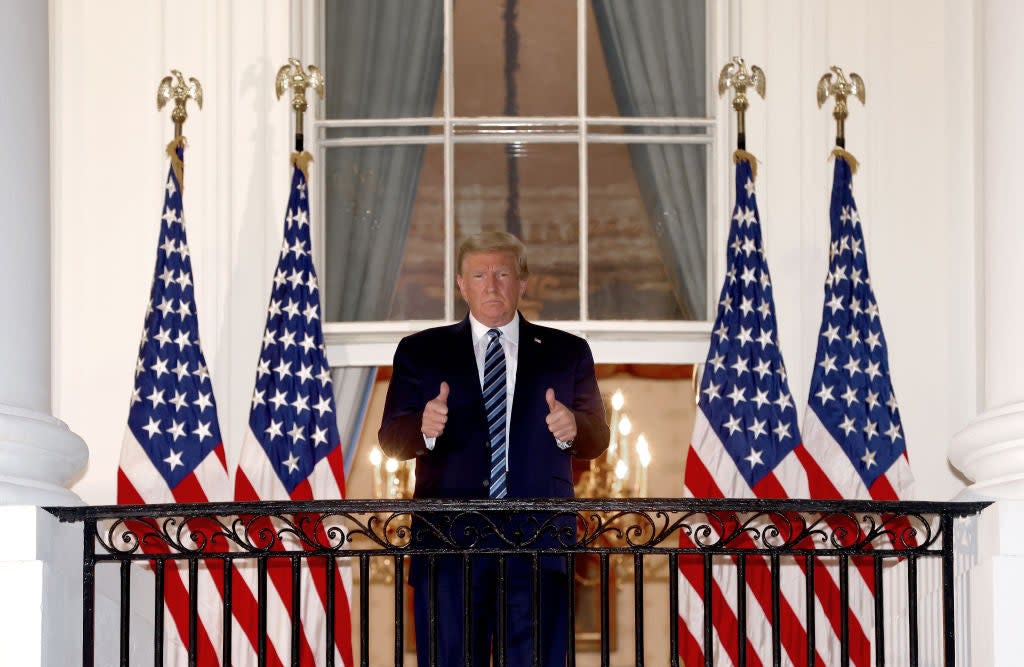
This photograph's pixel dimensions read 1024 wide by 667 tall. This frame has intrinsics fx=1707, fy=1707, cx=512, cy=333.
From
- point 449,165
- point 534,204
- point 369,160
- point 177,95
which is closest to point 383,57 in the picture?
point 369,160

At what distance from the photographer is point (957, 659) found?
18.6 ft

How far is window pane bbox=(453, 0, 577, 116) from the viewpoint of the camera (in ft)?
27.1

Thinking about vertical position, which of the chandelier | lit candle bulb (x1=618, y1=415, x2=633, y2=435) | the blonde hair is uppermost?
the blonde hair

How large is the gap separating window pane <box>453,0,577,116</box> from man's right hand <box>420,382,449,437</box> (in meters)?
2.93

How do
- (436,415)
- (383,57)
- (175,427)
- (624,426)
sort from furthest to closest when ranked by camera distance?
1. (624,426)
2. (383,57)
3. (175,427)
4. (436,415)

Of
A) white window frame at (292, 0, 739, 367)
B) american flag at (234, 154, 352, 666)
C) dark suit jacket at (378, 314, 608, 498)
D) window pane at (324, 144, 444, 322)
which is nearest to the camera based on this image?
dark suit jacket at (378, 314, 608, 498)

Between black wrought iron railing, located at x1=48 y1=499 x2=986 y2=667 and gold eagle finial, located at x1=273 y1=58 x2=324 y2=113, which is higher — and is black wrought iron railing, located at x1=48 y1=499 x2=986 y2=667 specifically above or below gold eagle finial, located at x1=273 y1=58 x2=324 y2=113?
below

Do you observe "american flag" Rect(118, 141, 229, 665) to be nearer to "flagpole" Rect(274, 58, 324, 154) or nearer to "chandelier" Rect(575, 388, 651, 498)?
"flagpole" Rect(274, 58, 324, 154)

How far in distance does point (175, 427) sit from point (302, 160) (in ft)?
4.31

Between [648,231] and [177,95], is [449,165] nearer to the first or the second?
[648,231]

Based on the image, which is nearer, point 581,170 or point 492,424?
point 492,424

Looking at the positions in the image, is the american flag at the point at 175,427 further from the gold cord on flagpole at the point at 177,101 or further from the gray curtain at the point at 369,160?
the gray curtain at the point at 369,160

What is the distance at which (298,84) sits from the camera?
25.1 feet

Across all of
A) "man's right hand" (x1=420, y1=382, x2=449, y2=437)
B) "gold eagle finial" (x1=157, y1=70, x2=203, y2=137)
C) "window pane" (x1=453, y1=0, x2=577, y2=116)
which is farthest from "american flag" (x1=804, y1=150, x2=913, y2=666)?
"gold eagle finial" (x1=157, y1=70, x2=203, y2=137)
